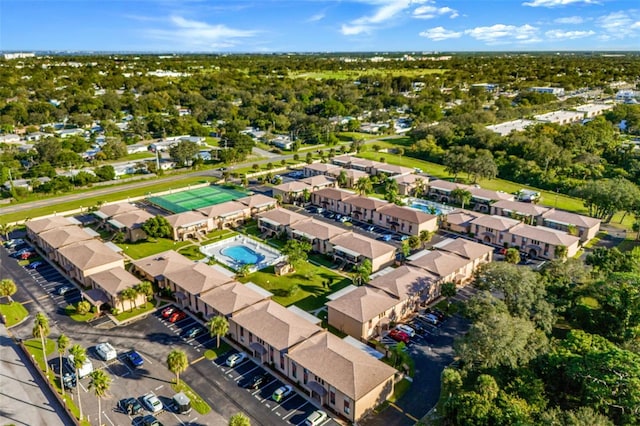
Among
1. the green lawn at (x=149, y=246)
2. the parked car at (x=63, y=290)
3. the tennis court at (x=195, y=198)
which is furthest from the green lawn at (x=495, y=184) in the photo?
the parked car at (x=63, y=290)

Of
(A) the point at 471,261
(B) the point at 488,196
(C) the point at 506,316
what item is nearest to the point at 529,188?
(B) the point at 488,196

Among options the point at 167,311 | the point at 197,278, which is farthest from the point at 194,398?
the point at 197,278

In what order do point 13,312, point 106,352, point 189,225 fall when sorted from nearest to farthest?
point 106,352 < point 13,312 < point 189,225

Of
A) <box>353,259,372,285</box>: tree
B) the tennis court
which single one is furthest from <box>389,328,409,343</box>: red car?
the tennis court

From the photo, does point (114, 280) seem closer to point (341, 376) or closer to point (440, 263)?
point (341, 376)

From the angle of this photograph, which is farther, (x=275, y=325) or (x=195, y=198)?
(x=195, y=198)

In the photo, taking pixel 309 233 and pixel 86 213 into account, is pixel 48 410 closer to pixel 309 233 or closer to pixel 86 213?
pixel 309 233
